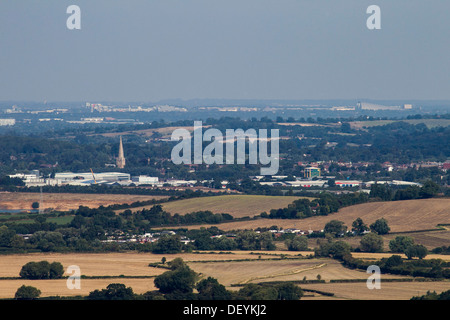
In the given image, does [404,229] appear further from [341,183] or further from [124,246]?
[341,183]

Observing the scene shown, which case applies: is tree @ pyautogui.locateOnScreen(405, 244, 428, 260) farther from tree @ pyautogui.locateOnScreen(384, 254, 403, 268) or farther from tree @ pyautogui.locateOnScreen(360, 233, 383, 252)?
tree @ pyautogui.locateOnScreen(360, 233, 383, 252)

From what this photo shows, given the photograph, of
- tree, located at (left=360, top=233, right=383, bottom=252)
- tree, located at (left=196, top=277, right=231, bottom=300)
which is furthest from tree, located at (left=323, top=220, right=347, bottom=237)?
tree, located at (left=196, top=277, right=231, bottom=300)

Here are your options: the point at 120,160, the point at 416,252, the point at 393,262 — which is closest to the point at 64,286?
the point at 393,262

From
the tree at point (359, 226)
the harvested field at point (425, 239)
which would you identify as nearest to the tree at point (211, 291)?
the harvested field at point (425, 239)
